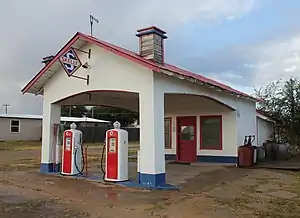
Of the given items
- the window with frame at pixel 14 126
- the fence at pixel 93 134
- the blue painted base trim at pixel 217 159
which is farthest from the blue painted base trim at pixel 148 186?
the window with frame at pixel 14 126

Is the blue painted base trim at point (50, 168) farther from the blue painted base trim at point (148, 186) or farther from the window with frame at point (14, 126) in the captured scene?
the window with frame at point (14, 126)

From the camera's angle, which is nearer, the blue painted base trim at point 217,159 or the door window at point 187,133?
the blue painted base trim at point 217,159

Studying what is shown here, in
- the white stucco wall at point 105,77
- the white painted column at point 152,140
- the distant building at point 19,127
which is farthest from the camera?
the distant building at point 19,127

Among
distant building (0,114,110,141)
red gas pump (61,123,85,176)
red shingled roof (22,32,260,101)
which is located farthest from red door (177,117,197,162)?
distant building (0,114,110,141)

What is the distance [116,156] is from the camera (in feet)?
34.0

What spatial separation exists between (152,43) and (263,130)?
10.5 metres

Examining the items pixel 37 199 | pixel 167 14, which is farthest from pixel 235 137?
pixel 37 199

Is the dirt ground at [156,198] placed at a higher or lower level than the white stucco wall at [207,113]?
lower

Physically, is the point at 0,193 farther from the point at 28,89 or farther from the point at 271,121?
the point at 271,121

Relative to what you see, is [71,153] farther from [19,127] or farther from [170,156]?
[19,127]

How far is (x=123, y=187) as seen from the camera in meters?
9.84

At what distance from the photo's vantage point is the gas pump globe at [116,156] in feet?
34.0

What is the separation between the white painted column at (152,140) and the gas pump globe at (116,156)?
774 millimetres

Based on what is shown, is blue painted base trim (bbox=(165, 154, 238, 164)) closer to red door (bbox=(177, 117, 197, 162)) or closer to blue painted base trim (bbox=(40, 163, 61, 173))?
red door (bbox=(177, 117, 197, 162))
